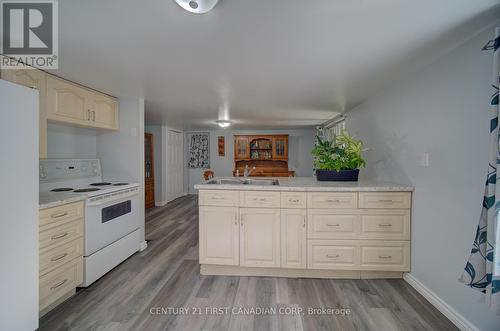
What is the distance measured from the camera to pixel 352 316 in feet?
5.87

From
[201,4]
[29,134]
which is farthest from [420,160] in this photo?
[29,134]

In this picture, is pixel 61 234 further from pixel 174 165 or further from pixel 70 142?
pixel 174 165

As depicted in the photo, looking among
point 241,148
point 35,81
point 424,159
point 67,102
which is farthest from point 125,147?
point 241,148

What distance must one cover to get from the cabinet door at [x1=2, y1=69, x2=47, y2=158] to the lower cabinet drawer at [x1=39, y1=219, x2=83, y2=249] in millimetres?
708

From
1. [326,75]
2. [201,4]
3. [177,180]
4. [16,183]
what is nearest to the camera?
[201,4]

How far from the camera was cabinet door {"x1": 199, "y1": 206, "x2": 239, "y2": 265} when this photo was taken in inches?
93.8

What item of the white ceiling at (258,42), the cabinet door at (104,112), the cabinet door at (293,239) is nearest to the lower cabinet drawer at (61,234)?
the cabinet door at (104,112)

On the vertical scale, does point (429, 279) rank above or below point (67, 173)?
below

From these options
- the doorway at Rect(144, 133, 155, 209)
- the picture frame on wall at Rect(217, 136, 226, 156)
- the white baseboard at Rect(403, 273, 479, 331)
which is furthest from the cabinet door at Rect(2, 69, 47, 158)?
the picture frame on wall at Rect(217, 136, 226, 156)

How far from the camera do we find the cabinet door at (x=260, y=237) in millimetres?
2344

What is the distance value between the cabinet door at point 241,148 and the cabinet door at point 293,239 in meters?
4.37

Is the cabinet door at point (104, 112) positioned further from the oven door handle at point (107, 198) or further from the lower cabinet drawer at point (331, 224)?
the lower cabinet drawer at point (331, 224)

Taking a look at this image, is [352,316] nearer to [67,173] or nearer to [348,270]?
[348,270]

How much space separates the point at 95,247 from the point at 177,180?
432cm
